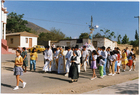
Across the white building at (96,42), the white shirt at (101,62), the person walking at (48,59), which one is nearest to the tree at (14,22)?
the white building at (96,42)

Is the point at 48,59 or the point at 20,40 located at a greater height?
the point at 20,40

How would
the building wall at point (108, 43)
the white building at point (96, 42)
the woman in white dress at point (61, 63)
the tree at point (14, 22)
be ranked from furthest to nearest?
the tree at point (14, 22), the building wall at point (108, 43), the white building at point (96, 42), the woman in white dress at point (61, 63)

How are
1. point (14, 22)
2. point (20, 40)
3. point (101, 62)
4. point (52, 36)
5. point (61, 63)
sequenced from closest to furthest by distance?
point (101, 62) → point (61, 63) → point (20, 40) → point (14, 22) → point (52, 36)

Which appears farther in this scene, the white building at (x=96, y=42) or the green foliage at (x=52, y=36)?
the green foliage at (x=52, y=36)

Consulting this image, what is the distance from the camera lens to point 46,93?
19.4 feet

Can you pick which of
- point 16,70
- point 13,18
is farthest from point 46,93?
point 13,18

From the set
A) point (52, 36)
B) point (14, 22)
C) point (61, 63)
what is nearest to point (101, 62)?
point (61, 63)

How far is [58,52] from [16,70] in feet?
12.8

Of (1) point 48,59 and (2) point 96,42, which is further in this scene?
(2) point 96,42

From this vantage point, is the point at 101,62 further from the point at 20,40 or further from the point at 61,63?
the point at 20,40

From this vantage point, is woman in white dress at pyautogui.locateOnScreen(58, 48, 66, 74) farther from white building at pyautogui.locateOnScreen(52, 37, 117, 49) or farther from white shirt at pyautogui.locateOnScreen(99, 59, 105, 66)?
white building at pyautogui.locateOnScreen(52, 37, 117, 49)

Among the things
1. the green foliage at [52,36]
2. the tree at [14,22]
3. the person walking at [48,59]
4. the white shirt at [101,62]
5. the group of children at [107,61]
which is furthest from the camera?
the green foliage at [52,36]

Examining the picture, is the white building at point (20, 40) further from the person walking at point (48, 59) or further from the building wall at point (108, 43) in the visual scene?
the person walking at point (48, 59)

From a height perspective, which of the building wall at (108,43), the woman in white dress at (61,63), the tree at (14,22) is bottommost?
the woman in white dress at (61,63)
